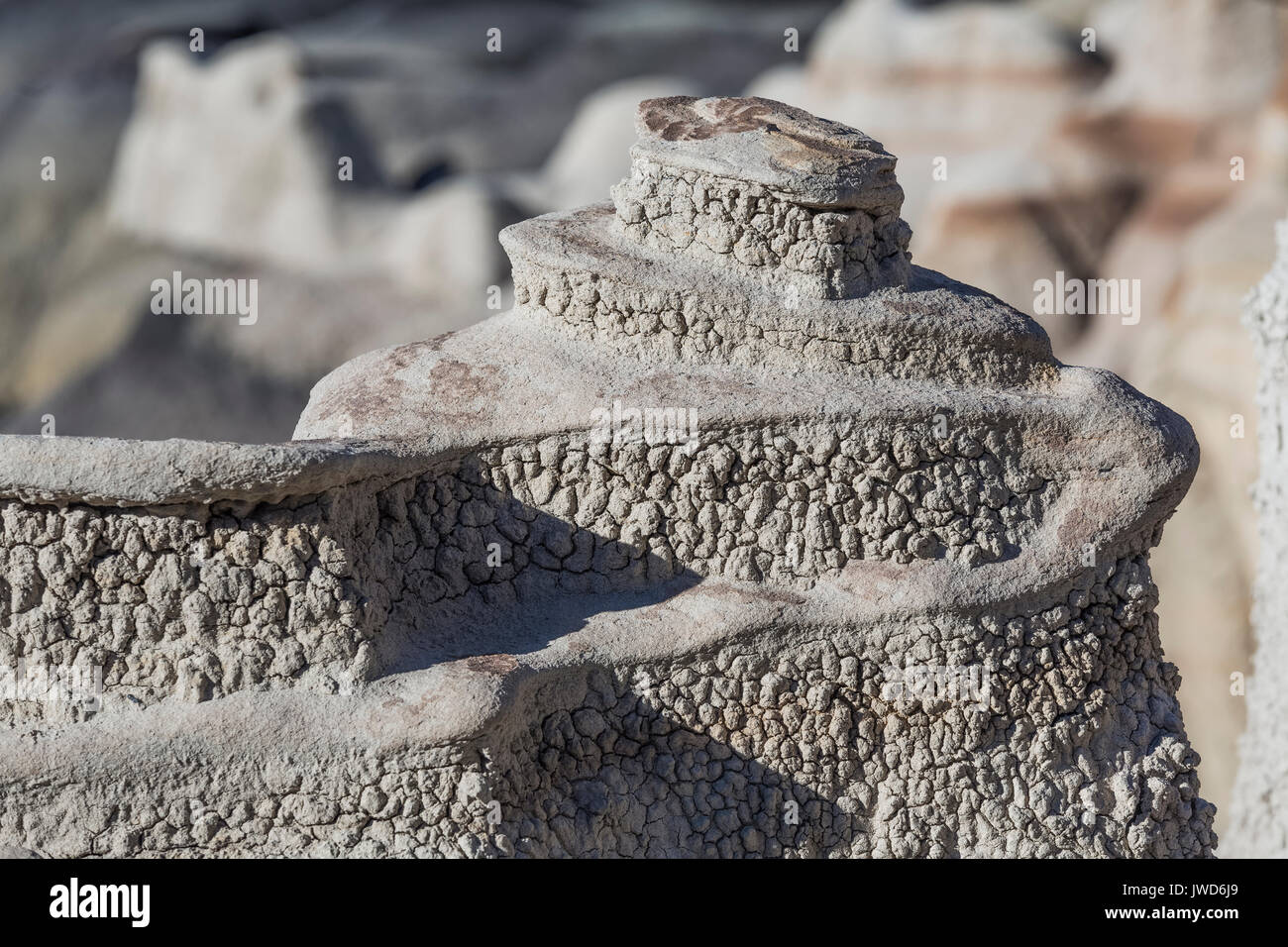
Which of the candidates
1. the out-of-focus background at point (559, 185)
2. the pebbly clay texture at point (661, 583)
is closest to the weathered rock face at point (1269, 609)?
the pebbly clay texture at point (661, 583)

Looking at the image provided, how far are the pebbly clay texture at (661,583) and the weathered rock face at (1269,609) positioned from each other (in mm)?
2393

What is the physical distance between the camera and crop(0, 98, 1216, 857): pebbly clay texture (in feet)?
16.6

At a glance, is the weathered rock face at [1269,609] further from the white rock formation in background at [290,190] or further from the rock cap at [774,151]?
the white rock formation in background at [290,190]

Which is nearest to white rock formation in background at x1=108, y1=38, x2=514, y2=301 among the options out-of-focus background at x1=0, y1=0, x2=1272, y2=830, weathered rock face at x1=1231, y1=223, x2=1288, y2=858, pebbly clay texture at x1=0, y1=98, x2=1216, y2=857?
out-of-focus background at x1=0, y1=0, x2=1272, y2=830

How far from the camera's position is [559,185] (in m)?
23.2

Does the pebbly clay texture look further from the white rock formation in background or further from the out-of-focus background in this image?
the white rock formation in background

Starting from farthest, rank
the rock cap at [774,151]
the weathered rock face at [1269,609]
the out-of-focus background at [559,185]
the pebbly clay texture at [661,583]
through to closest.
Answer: the out-of-focus background at [559,185], the weathered rock face at [1269,609], the rock cap at [774,151], the pebbly clay texture at [661,583]

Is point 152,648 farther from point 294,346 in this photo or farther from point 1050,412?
point 294,346

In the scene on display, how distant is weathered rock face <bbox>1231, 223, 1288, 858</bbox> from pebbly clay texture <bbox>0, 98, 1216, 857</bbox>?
2393mm

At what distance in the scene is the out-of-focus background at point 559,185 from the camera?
15031 millimetres

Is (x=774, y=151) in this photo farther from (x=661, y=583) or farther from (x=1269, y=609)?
(x=1269, y=609)

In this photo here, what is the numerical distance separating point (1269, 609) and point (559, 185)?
15882 millimetres

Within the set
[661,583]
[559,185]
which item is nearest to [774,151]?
[661,583]
